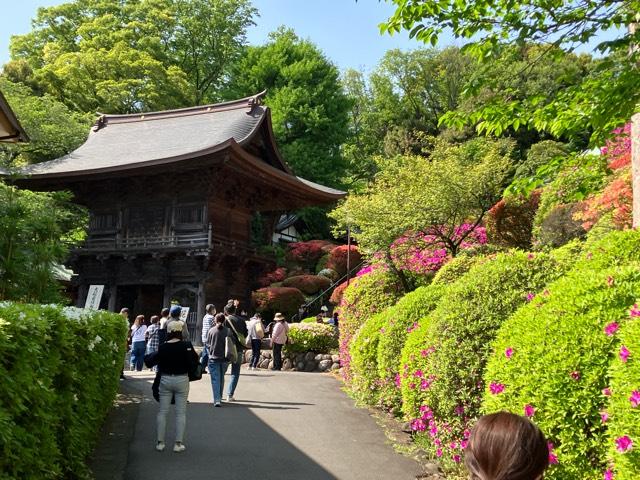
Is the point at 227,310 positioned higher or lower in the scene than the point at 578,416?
higher

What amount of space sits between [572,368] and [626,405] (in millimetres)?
642

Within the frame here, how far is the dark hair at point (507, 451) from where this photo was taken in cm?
170

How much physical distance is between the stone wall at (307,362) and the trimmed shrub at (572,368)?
12.8 meters

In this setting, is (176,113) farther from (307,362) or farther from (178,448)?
→ (178,448)

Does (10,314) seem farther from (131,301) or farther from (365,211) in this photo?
(131,301)

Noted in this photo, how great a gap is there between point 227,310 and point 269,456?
15.1ft

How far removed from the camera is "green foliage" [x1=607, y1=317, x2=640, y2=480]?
8.68ft

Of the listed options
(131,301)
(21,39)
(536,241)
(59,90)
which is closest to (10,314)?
(536,241)

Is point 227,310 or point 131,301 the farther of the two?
point 131,301

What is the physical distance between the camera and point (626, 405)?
8.96 feet

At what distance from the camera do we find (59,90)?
114ft

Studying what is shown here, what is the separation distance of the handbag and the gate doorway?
57.0 ft

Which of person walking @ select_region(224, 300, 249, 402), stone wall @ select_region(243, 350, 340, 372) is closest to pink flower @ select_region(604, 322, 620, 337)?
person walking @ select_region(224, 300, 249, 402)

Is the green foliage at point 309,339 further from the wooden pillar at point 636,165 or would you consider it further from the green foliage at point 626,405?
the green foliage at point 626,405
